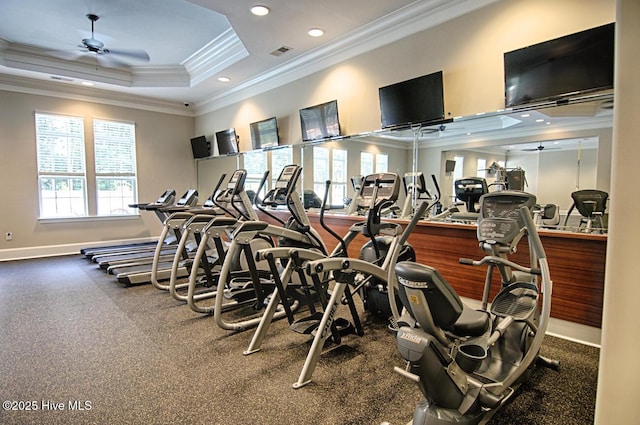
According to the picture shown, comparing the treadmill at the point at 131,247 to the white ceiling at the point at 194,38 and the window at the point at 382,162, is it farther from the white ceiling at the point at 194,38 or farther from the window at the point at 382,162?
the window at the point at 382,162

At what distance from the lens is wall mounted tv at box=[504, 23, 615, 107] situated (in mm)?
2748

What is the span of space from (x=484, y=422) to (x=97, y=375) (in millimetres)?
2606

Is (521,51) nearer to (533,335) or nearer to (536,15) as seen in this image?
(536,15)

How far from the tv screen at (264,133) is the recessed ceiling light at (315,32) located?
5.95 ft

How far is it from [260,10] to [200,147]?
16.7 feet

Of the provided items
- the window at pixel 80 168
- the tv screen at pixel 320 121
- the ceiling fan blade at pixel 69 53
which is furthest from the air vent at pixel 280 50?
the window at pixel 80 168

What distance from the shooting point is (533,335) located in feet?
7.38

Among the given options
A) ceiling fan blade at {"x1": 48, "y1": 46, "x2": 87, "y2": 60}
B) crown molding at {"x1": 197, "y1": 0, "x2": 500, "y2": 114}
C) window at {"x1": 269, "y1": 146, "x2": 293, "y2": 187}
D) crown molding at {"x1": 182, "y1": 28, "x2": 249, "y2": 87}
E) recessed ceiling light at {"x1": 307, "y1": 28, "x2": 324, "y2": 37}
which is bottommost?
window at {"x1": 269, "y1": 146, "x2": 293, "y2": 187}

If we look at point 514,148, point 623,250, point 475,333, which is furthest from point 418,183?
point 623,250

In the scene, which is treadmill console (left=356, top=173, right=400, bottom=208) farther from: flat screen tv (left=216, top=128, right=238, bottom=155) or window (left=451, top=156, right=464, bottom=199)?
flat screen tv (left=216, top=128, right=238, bottom=155)

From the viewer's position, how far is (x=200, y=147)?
8.48 meters

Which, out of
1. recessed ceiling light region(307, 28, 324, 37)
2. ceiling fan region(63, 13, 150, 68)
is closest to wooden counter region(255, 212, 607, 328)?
recessed ceiling light region(307, 28, 324, 37)

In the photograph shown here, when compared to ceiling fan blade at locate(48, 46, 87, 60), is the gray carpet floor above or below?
below

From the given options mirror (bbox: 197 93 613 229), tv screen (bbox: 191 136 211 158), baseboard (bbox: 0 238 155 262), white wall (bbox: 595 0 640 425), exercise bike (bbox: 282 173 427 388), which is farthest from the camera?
tv screen (bbox: 191 136 211 158)
